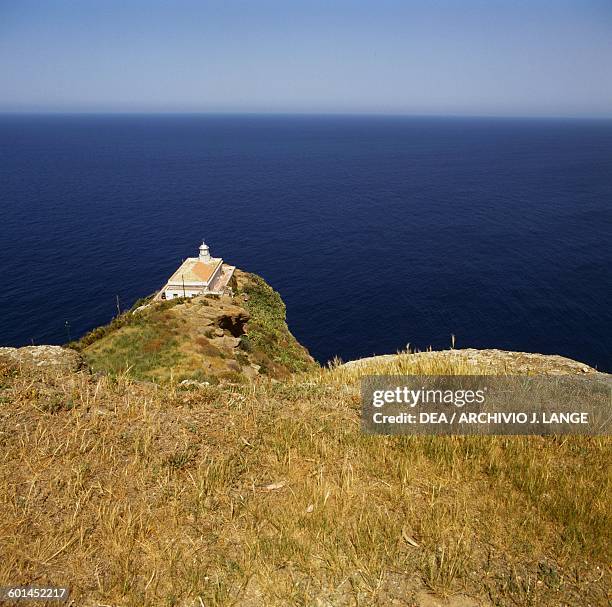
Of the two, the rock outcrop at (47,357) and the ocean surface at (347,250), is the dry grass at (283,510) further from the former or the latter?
the ocean surface at (347,250)

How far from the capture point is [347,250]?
92062 mm

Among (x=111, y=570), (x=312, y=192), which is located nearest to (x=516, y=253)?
(x=312, y=192)

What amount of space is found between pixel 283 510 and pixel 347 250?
88.2 metres

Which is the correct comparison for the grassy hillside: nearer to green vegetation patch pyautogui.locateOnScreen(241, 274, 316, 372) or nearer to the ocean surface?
green vegetation patch pyautogui.locateOnScreen(241, 274, 316, 372)

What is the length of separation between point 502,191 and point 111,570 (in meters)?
150

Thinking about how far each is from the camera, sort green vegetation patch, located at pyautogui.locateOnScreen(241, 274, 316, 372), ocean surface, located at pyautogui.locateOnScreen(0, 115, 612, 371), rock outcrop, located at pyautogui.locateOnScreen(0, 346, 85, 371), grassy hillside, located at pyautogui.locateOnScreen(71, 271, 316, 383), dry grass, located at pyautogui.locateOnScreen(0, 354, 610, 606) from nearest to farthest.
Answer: dry grass, located at pyautogui.locateOnScreen(0, 354, 610, 606) → rock outcrop, located at pyautogui.locateOnScreen(0, 346, 85, 371) → grassy hillside, located at pyautogui.locateOnScreen(71, 271, 316, 383) → green vegetation patch, located at pyautogui.locateOnScreen(241, 274, 316, 372) → ocean surface, located at pyautogui.locateOnScreen(0, 115, 612, 371)

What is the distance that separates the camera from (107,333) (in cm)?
2750

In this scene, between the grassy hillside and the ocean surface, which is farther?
the ocean surface

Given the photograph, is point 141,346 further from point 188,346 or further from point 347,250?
point 347,250

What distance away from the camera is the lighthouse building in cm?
5156

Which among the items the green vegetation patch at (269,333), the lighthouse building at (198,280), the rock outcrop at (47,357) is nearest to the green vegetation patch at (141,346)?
the green vegetation patch at (269,333)

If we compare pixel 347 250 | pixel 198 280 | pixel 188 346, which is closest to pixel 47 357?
pixel 188 346

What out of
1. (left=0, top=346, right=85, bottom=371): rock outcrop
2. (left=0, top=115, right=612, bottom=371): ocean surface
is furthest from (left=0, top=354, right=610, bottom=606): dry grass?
(left=0, top=115, right=612, bottom=371): ocean surface

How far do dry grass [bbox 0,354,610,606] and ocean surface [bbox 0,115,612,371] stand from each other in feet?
82.3
